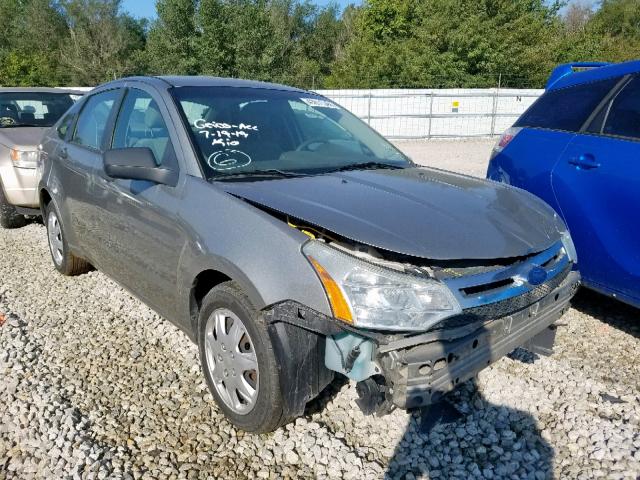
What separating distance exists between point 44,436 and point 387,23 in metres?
39.9

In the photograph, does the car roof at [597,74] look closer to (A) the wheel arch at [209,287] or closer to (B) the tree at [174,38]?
(A) the wheel arch at [209,287]

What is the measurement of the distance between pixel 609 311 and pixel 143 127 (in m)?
3.54

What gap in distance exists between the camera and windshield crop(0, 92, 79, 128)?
6718 mm

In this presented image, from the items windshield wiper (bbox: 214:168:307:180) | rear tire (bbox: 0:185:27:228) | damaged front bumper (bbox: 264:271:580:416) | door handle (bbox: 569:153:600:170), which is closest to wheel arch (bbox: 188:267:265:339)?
damaged front bumper (bbox: 264:271:580:416)

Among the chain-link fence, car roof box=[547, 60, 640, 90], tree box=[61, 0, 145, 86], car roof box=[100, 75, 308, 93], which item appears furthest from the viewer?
tree box=[61, 0, 145, 86]

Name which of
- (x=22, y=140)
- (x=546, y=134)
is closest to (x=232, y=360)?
(x=546, y=134)

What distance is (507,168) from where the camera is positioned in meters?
4.22

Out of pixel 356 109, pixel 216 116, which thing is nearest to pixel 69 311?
pixel 216 116

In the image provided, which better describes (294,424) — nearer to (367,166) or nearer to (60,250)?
(367,166)

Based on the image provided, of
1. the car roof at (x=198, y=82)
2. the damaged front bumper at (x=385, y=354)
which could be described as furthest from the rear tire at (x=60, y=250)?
the damaged front bumper at (x=385, y=354)

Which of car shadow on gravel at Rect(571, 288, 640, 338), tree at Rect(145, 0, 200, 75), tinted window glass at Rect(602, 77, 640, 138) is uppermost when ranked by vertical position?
tree at Rect(145, 0, 200, 75)

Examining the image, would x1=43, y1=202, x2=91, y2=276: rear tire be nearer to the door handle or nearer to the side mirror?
the side mirror

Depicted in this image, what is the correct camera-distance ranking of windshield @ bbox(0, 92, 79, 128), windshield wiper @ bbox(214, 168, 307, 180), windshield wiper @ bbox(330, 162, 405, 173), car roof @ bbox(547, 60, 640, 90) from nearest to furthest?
windshield wiper @ bbox(214, 168, 307, 180) < windshield wiper @ bbox(330, 162, 405, 173) < car roof @ bbox(547, 60, 640, 90) < windshield @ bbox(0, 92, 79, 128)

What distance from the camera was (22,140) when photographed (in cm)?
595
